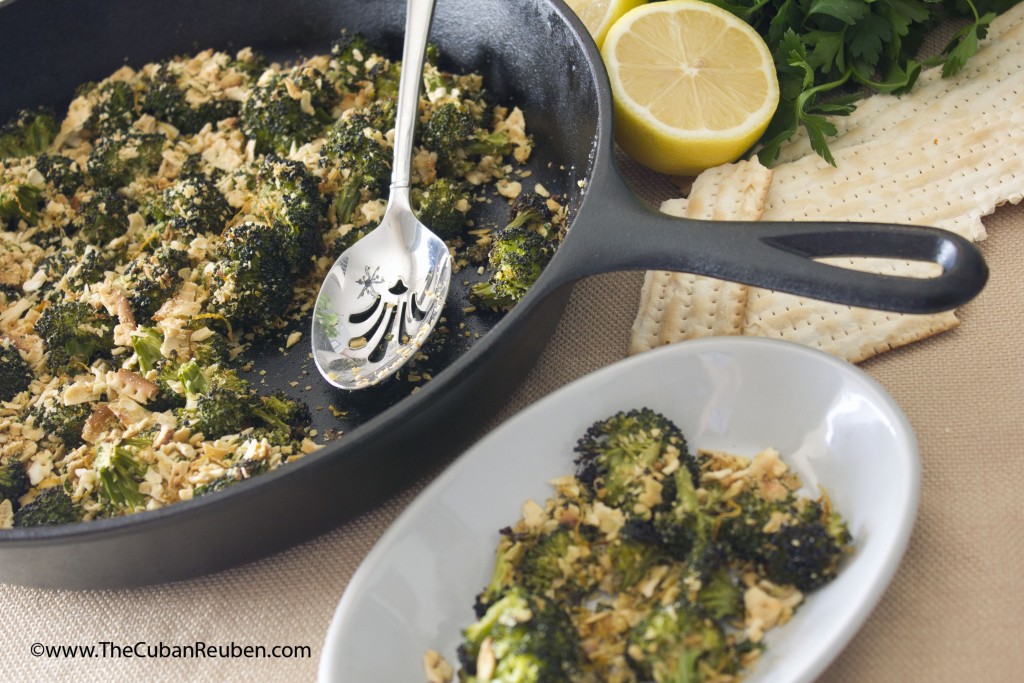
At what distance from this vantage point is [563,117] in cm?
188

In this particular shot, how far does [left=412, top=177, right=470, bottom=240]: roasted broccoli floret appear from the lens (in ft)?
5.94

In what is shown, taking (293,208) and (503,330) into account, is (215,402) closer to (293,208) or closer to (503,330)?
(293,208)

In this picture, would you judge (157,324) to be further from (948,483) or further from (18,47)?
(948,483)

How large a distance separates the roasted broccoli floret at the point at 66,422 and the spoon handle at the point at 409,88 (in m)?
0.71

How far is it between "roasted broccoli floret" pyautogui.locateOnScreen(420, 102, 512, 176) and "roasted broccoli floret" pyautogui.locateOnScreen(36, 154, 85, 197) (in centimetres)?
77

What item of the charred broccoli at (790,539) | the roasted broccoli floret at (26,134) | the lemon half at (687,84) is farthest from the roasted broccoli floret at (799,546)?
the roasted broccoli floret at (26,134)

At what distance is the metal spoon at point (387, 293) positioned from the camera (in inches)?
65.1

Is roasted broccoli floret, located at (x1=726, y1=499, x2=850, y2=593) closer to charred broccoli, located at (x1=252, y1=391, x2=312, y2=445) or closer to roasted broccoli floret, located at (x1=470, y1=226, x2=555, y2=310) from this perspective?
roasted broccoli floret, located at (x1=470, y1=226, x2=555, y2=310)

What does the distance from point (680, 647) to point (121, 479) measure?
93 centimetres

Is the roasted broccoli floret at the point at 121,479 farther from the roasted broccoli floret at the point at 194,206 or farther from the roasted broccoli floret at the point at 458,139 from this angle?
the roasted broccoli floret at the point at 458,139

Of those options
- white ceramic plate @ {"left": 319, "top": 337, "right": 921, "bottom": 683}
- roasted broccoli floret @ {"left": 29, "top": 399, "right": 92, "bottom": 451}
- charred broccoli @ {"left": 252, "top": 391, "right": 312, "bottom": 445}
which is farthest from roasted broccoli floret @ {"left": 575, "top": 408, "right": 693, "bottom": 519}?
roasted broccoli floret @ {"left": 29, "top": 399, "right": 92, "bottom": 451}

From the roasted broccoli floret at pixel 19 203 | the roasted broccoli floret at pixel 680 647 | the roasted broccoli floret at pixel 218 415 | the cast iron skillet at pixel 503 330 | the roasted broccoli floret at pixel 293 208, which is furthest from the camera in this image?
the roasted broccoli floret at pixel 19 203

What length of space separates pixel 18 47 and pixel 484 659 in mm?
1810

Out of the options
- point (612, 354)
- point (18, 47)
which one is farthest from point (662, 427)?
point (18, 47)
